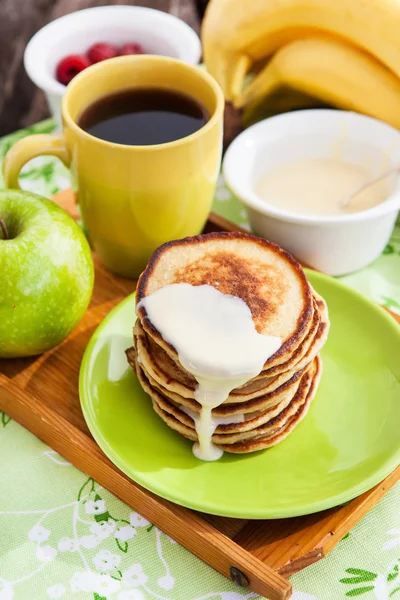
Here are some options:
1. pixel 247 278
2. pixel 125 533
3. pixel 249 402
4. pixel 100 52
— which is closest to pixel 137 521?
pixel 125 533

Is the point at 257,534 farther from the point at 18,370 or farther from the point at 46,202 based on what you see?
the point at 46,202

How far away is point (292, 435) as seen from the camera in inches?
42.3

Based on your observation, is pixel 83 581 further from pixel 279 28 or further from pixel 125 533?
pixel 279 28

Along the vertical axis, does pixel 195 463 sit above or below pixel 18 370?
above

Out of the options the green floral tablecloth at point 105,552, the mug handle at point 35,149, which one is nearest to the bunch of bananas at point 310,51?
the mug handle at point 35,149

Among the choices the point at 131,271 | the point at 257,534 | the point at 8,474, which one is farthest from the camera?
the point at 131,271

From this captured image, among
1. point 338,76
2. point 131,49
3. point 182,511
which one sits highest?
point 338,76

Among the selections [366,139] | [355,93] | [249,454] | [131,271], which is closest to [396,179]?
[366,139]

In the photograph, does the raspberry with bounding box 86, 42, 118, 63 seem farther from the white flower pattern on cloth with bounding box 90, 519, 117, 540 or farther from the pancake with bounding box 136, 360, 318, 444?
the white flower pattern on cloth with bounding box 90, 519, 117, 540

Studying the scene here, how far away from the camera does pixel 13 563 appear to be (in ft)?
3.28

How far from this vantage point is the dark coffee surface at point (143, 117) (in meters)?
1.28

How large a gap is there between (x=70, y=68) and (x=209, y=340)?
0.91 m

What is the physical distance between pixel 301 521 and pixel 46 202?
648 mm

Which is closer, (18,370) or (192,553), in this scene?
(192,553)
